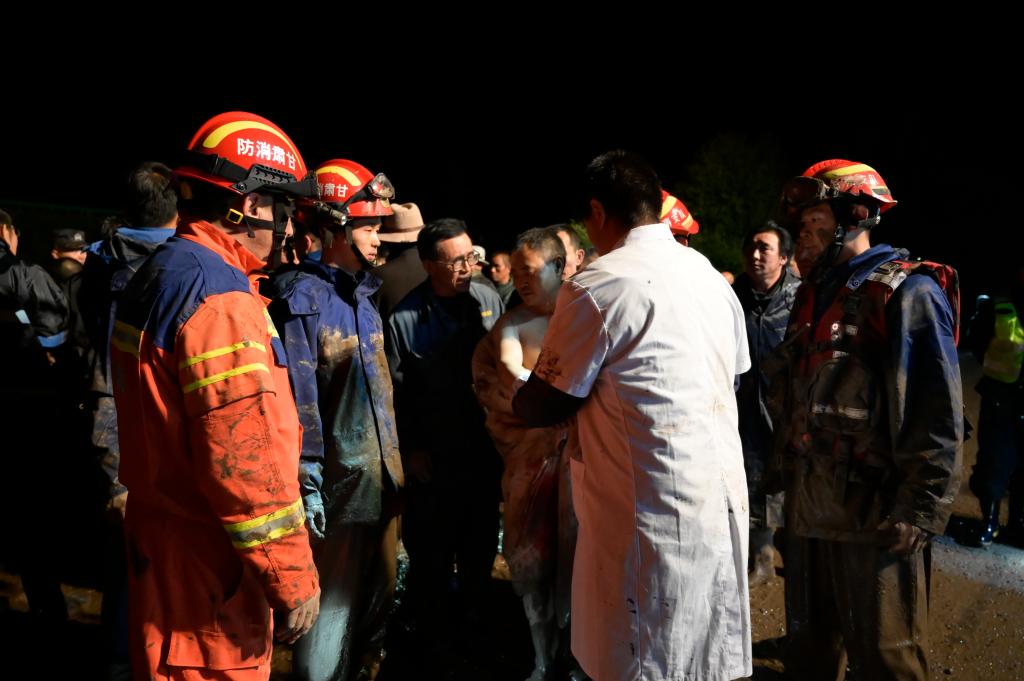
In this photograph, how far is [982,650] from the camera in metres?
3.92

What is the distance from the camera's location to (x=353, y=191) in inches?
128

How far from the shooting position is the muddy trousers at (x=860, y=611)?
8.92 ft

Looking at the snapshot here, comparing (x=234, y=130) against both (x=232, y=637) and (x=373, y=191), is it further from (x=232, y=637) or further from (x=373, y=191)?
(x=232, y=637)

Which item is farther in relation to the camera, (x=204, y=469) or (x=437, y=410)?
(x=437, y=410)

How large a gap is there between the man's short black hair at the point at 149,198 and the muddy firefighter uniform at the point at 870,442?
10.1ft

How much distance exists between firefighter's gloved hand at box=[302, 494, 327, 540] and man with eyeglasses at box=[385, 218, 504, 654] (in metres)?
0.97

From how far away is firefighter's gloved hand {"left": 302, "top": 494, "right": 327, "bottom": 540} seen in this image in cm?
276

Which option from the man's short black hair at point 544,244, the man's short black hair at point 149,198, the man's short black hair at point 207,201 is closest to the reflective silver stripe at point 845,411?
the man's short black hair at point 544,244

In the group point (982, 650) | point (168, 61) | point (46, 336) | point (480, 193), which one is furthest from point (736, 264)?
point (168, 61)

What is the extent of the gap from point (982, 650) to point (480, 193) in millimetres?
12026

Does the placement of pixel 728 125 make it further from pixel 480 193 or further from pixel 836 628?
pixel 836 628

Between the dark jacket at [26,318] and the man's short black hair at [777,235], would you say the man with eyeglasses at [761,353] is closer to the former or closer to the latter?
the man's short black hair at [777,235]

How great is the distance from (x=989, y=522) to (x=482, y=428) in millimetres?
4195

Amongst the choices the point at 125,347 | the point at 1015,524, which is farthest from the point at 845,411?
the point at 1015,524
